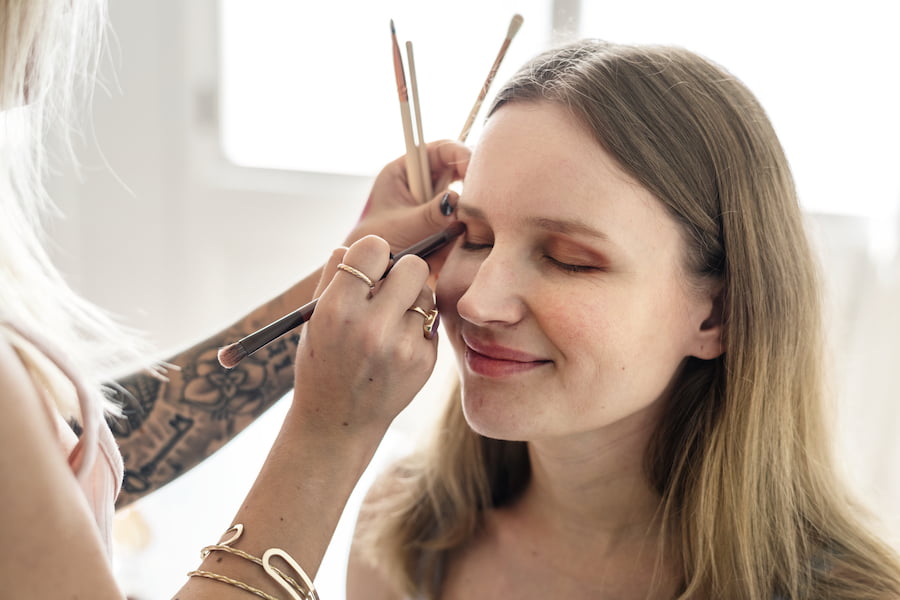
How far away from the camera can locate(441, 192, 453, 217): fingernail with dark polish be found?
42.8 inches

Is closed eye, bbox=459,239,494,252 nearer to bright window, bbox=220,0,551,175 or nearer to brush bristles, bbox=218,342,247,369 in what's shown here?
brush bristles, bbox=218,342,247,369

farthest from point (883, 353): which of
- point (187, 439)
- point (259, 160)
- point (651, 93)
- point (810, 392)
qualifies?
point (259, 160)

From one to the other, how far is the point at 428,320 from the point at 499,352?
15cm

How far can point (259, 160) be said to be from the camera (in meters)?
2.96

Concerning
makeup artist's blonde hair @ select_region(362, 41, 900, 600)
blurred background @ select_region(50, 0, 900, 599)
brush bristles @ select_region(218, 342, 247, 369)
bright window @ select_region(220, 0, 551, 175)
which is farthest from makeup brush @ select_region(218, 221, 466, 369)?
bright window @ select_region(220, 0, 551, 175)

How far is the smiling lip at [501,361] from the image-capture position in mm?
972

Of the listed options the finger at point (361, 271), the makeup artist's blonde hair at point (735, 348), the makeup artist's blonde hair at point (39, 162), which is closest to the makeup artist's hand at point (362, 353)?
the finger at point (361, 271)

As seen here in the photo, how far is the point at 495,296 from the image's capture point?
94 centimetres

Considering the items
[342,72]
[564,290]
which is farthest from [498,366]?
[342,72]

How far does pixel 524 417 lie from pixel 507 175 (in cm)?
29

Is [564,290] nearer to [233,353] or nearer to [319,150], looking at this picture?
[233,353]

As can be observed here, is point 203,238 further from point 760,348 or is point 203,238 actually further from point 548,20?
point 760,348

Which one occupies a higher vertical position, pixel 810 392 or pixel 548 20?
pixel 548 20

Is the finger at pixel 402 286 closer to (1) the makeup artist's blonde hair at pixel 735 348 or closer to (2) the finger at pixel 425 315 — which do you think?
(2) the finger at pixel 425 315
